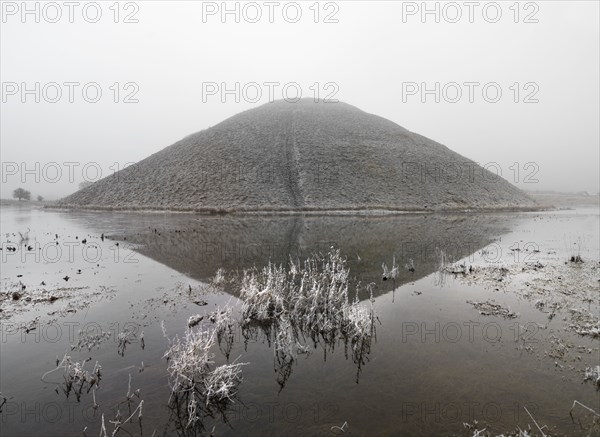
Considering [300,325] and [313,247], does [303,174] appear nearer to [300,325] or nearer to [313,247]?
[313,247]

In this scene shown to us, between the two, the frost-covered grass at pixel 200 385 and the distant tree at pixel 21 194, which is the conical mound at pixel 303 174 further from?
the distant tree at pixel 21 194

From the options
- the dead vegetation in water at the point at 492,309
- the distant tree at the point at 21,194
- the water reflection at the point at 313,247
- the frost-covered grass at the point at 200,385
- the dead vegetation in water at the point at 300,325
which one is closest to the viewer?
the frost-covered grass at the point at 200,385

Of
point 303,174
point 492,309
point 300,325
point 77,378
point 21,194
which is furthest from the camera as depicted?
point 21,194

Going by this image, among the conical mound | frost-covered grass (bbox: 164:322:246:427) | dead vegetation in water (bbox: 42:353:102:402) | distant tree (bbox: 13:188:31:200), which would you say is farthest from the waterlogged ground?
distant tree (bbox: 13:188:31:200)

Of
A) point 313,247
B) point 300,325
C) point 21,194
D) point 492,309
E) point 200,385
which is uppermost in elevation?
point 21,194

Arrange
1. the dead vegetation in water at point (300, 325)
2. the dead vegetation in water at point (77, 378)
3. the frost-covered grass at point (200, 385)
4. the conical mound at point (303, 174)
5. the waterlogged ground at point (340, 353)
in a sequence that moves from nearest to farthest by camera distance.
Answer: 1. the waterlogged ground at point (340, 353)
2. the frost-covered grass at point (200, 385)
3. the dead vegetation in water at point (77, 378)
4. the dead vegetation in water at point (300, 325)
5. the conical mound at point (303, 174)

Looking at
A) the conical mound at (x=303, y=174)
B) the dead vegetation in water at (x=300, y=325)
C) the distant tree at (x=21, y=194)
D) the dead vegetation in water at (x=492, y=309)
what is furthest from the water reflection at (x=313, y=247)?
the distant tree at (x=21, y=194)

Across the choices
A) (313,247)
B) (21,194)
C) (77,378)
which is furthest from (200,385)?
(21,194)
